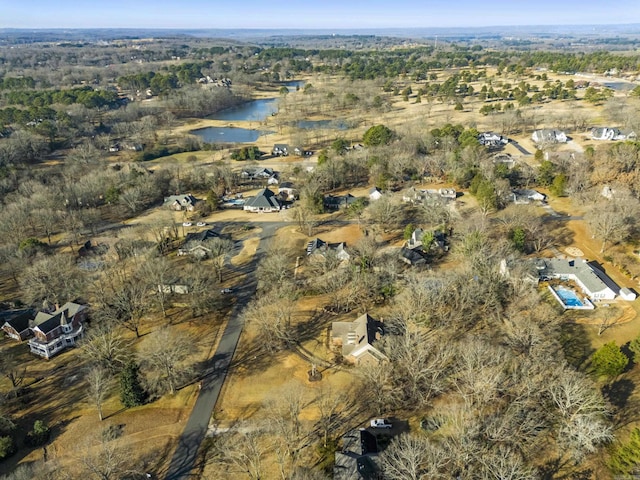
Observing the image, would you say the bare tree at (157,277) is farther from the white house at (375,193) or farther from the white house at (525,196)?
the white house at (525,196)

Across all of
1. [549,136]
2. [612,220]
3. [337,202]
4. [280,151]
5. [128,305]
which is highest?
[549,136]

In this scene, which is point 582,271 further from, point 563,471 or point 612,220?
point 563,471

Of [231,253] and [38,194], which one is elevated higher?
[38,194]

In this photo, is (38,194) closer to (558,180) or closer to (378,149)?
(378,149)

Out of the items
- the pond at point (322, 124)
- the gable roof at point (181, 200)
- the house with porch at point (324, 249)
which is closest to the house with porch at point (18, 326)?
the house with porch at point (324, 249)

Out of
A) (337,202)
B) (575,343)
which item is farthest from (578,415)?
(337,202)

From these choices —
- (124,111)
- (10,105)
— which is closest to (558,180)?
(124,111)
